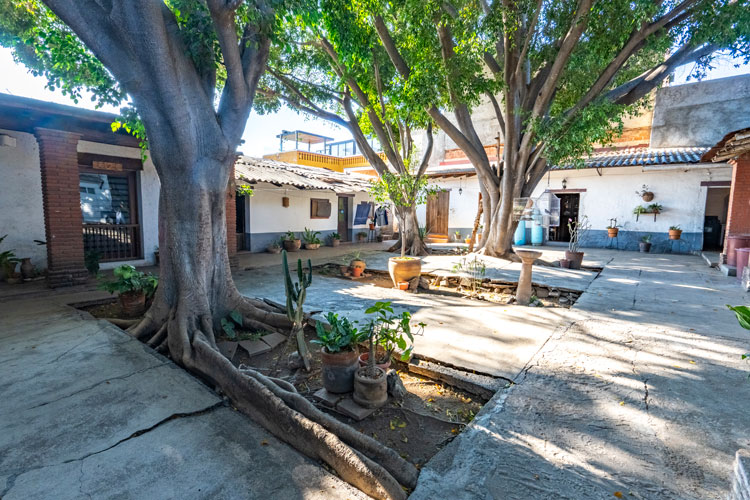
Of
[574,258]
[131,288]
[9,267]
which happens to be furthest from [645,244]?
[9,267]

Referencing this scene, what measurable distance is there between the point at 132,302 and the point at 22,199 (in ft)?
14.3

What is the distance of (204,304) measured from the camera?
4.11 metres

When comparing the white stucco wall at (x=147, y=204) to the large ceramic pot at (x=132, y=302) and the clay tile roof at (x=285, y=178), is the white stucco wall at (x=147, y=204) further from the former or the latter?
the large ceramic pot at (x=132, y=302)

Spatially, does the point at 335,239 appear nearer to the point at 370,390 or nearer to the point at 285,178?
the point at 285,178

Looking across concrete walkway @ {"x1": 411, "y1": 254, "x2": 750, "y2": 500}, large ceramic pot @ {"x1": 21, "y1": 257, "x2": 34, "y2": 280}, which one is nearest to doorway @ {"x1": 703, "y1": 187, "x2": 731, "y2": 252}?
concrete walkway @ {"x1": 411, "y1": 254, "x2": 750, "y2": 500}

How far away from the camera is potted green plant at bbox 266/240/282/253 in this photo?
1190 centimetres

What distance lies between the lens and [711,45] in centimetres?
709

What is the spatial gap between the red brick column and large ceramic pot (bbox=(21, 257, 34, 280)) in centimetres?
97

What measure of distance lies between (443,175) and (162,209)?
1270cm

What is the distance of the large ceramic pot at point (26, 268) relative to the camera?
6.64 meters

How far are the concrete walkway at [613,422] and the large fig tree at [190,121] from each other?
1167 millimetres

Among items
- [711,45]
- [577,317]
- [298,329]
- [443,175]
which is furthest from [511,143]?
[298,329]

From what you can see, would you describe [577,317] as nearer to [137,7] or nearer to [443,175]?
[137,7]

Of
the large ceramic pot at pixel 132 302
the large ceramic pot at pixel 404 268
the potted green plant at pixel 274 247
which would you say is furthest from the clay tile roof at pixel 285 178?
the large ceramic pot at pixel 404 268
